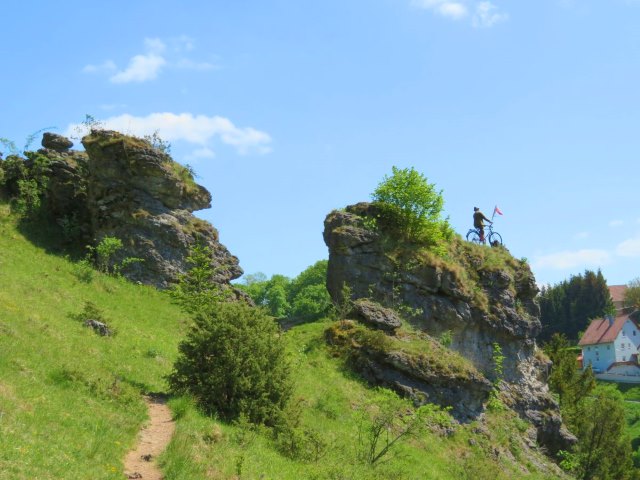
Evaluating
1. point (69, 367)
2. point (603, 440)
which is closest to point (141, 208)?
point (69, 367)

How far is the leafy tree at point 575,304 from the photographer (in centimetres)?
11544

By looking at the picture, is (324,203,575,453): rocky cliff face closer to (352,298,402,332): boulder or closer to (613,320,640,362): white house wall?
(352,298,402,332): boulder

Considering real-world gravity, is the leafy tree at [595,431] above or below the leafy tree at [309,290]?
below

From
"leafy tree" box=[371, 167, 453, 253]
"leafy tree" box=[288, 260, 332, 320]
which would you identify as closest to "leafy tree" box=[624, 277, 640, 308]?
"leafy tree" box=[288, 260, 332, 320]

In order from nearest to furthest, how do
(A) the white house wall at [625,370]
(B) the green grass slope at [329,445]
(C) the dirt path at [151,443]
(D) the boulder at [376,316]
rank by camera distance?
(C) the dirt path at [151,443], (B) the green grass slope at [329,445], (D) the boulder at [376,316], (A) the white house wall at [625,370]

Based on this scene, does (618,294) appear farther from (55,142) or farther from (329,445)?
(329,445)

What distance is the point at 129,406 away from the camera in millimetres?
13953

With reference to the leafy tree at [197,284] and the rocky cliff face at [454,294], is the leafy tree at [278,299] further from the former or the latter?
the leafy tree at [197,284]

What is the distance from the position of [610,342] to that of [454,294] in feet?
273

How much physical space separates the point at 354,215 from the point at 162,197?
975 centimetres

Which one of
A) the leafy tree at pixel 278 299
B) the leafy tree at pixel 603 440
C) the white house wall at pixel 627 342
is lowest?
the leafy tree at pixel 603 440

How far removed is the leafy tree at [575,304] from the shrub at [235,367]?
10707 cm

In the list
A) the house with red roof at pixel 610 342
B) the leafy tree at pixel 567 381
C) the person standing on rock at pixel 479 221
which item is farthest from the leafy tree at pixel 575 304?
the person standing on rock at pixel 479 221

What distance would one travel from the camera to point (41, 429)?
10617 millimetres
